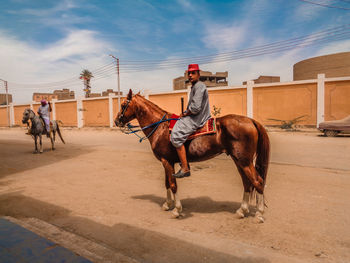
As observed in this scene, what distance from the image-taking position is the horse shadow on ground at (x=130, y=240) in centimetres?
246

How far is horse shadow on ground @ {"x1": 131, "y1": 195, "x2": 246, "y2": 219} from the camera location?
3.88 m

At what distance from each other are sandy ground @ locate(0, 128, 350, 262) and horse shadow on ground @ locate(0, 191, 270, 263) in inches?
0.5

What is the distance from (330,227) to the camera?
313cm

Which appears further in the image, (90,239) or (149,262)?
(90,239)

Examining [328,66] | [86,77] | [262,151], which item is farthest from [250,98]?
[86,77]

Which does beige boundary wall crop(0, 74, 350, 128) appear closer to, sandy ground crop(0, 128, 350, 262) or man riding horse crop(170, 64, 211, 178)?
sandy ground crop(0, 128, 350, 262)

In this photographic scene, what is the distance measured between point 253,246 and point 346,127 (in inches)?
546

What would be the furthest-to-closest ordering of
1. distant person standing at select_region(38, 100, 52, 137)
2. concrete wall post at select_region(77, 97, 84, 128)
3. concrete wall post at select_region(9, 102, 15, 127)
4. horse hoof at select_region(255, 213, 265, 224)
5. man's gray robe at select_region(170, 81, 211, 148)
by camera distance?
concrete wall post at select_region(9, 102, 15, 127) → concrete wall post at select_region(77, 97, 84, 128) → distant person standing at select_region(38, 100, 52, 137) → man's gray robe at select_region(170, 81, 211, 148) → horse hoof at select_region(255, 213, 265, 224)

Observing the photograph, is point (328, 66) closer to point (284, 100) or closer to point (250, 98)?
point (284, 100)

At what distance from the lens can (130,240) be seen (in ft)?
9.40

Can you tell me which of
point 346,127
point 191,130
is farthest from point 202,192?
point 346,127

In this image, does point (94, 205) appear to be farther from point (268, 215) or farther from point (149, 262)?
point (268, 215)

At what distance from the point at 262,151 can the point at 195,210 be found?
1.55 metres

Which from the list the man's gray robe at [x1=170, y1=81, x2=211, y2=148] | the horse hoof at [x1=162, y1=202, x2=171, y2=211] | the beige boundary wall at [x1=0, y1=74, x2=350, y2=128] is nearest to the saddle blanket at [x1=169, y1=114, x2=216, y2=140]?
the man's gray robe at [x1=170, y1=81, x2=211, y2=148]
